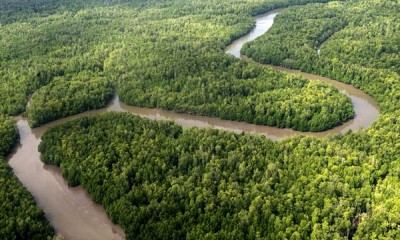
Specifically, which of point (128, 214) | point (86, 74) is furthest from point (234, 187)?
point (86, 74)

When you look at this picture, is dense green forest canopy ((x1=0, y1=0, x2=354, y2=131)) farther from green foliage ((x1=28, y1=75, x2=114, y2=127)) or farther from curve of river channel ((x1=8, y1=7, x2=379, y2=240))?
curve of river channel ((x1=8, y1=7, x2=379, y2=240))

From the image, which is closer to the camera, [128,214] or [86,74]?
[128,214]

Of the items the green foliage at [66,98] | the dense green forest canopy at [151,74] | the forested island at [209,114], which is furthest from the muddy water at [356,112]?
the green foliage at [66,98]

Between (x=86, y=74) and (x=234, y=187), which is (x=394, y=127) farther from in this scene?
(x=86, y=74)

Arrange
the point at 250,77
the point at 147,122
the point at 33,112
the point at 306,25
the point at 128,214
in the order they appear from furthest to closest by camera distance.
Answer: the point at 306,25 < the point at 250,77 < the point at 33,112 < the point at 147,122 < the point at 128,214

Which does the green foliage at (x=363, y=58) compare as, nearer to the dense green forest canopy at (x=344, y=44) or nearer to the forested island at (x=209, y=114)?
the dense green forest canopy at (x=344, y=44)

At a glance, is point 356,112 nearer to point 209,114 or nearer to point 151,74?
point 209,114

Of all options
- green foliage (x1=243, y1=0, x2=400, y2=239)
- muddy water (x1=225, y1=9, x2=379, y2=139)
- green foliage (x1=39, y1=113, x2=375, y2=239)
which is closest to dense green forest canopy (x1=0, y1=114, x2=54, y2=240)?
green foliage (x1=39, y1=113, x2=375, y2=239)
